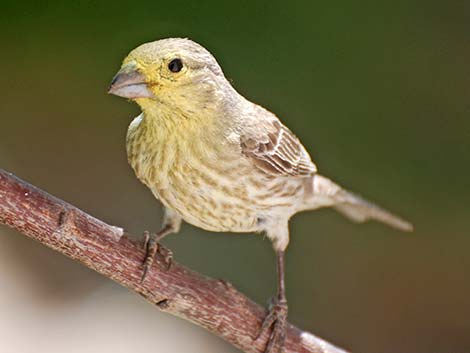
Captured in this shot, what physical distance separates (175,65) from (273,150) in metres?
1.03

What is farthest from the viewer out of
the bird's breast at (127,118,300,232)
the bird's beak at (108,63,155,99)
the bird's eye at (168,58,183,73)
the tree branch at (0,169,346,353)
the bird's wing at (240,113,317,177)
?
the bird's wing at (240,113,317,177)

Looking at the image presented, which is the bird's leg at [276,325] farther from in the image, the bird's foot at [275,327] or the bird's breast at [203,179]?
the bird's breast at [203,179]

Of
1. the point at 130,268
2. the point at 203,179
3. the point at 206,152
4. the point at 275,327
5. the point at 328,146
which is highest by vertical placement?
the point at 328,146

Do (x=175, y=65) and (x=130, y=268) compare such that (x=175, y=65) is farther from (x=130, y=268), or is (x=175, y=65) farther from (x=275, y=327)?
(x=275, y=327)

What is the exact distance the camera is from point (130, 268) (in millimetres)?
3623

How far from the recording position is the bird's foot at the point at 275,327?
4051 mm

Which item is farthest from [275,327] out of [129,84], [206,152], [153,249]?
[129,84]

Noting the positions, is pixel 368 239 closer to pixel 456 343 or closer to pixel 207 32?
pixel 456 343

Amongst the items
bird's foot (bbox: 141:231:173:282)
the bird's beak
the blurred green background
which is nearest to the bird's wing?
bird's foot (bbox: 141:231:173:282)

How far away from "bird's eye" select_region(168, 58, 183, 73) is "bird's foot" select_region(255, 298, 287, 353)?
1438 millimetres

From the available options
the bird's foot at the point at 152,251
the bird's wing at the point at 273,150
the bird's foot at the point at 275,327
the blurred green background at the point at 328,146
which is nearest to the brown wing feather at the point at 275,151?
the bird's wing at the point at 273,150

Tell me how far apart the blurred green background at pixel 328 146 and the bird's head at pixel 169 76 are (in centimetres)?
326

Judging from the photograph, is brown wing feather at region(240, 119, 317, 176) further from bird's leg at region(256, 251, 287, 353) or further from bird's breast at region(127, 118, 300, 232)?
bird's leg at region(256, 251, 287, 353)

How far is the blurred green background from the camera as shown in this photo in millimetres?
6727
